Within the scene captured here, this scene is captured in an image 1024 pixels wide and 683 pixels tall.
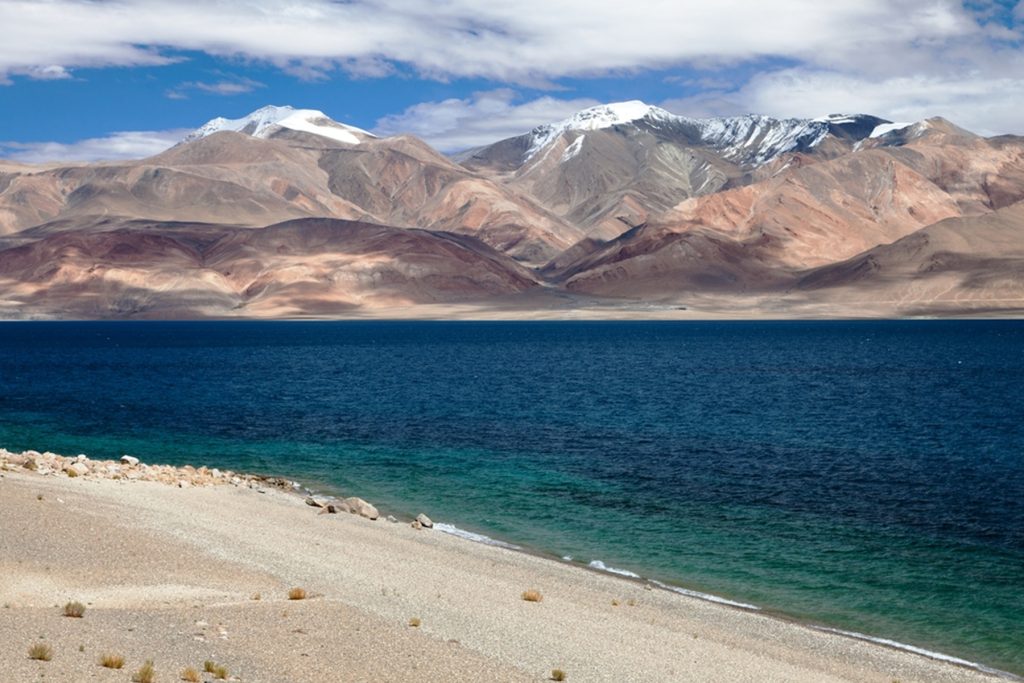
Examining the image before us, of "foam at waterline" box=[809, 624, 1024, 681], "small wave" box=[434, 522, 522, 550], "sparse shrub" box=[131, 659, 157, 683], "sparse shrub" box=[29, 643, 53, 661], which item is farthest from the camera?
"small wave" box=[434, 522, 522, 550]

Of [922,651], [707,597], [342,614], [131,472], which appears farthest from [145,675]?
[131,472]

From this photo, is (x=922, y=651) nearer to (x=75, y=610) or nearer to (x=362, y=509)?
(x=75, y=610)

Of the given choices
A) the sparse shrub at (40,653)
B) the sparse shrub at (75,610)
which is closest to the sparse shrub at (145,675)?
the sparse shrub at (40,653)

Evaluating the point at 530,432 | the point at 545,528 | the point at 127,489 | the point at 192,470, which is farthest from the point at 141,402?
the point at 545,528

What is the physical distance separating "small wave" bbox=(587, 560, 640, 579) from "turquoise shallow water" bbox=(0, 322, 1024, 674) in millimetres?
346

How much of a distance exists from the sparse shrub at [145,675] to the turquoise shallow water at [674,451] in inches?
591

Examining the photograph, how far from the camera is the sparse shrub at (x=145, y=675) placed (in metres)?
15.0

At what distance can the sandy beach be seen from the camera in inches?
672

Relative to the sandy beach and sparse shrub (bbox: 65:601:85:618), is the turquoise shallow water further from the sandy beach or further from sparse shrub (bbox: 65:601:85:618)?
sparse shrub (bbox: 65:601:85:618)

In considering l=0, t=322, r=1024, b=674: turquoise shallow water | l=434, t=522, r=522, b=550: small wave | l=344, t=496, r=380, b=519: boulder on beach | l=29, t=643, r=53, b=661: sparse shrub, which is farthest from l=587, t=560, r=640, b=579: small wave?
l=29, t=643, r=53, b=661: sparse shrub

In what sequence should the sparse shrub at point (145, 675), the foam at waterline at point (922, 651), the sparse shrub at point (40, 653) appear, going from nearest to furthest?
the sparse shrub at point (145, 675) → the sparse shrub at point (40, 653) → the foam at waterline at point (922, 651)

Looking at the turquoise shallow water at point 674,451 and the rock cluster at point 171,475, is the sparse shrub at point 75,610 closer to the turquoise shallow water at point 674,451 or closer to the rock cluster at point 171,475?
the turquoise shallow water at point 674,451

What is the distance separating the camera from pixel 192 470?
131ft

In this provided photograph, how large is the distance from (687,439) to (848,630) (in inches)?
1135
